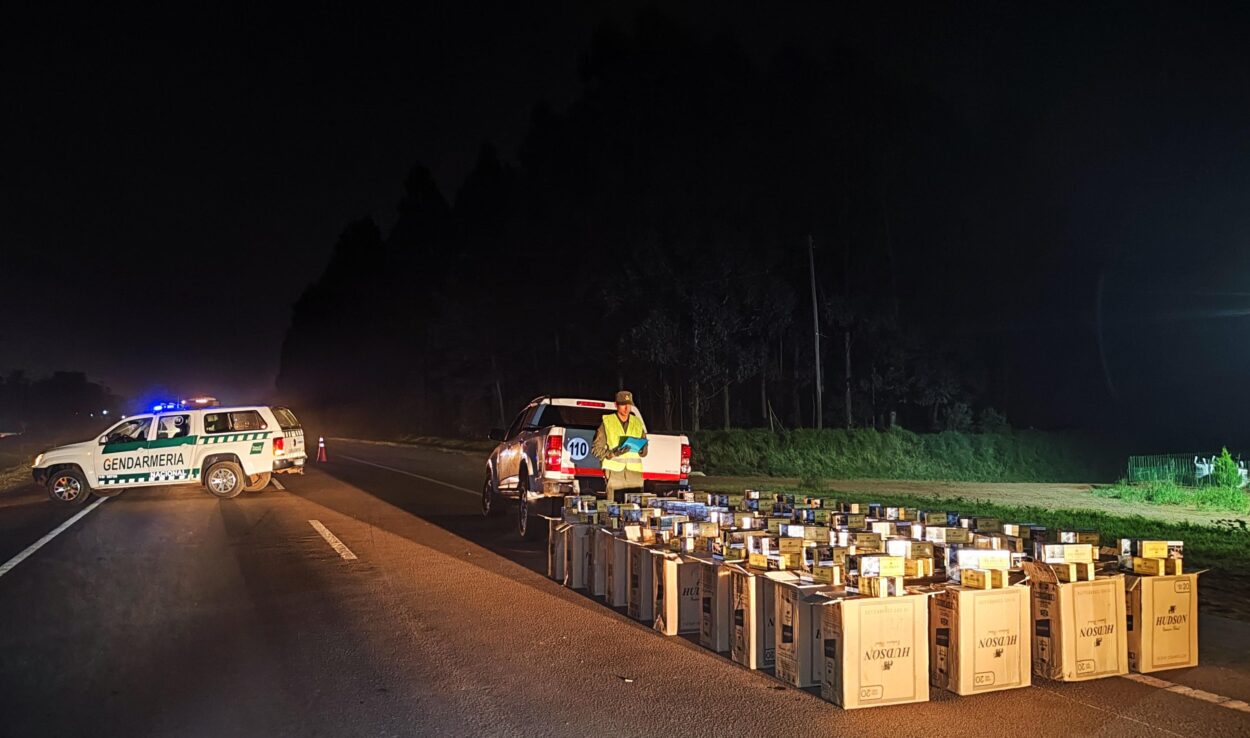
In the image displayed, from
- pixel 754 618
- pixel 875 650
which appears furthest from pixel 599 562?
pixel 875 650

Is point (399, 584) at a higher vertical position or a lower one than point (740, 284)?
lower

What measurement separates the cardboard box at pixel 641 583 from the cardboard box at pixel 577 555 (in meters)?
1.06

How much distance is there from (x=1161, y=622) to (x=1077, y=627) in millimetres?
780

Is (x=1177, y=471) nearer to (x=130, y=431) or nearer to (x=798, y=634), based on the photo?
(x=798, y=634)

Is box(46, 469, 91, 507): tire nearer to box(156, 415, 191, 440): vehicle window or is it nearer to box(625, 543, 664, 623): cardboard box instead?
box(156, 415, 191, 440): vehicle window

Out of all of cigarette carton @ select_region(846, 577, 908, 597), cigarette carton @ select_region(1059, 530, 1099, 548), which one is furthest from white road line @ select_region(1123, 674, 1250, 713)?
cigarette carton @ select_region(846, 577, 908, 597)

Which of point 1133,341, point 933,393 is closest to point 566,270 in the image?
point 933,393

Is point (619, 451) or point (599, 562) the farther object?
point (619, 451)

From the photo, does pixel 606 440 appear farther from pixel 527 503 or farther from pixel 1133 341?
pixel 1133 341

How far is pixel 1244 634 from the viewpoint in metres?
7.71

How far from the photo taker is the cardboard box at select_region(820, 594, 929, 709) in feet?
18.9

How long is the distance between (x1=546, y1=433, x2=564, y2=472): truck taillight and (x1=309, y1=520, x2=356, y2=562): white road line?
2.86m

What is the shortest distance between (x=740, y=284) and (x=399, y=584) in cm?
2523

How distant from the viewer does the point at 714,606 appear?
7.22 meters
